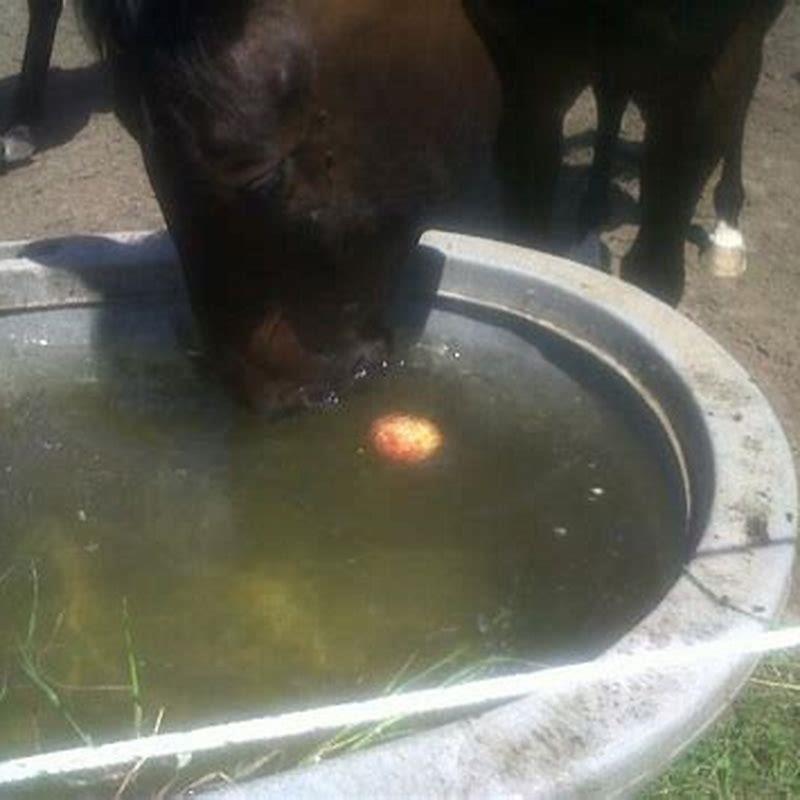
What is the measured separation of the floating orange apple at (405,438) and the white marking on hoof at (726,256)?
128 centimetres

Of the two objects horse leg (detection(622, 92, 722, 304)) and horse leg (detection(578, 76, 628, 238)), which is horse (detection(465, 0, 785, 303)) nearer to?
horse leg (detection(622, 92, 722, 304))

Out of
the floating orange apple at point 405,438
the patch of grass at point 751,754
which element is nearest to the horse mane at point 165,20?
the floating orange apple at point 405,438

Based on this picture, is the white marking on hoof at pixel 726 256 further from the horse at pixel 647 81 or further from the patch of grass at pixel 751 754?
the patch of grass at pixel 751 754

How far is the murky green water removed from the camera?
160cm

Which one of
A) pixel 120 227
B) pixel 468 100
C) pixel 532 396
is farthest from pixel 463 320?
pixel 120 227

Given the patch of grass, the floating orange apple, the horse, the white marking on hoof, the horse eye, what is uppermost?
the horse eye

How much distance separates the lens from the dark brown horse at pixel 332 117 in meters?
1.63

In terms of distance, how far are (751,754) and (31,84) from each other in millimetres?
2772

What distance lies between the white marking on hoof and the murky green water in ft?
3.78

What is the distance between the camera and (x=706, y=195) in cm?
350

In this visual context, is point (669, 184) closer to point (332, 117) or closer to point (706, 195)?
point (332, 117)

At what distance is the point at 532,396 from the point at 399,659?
523 millimetres

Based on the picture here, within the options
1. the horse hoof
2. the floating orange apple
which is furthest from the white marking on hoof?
the horse hoof

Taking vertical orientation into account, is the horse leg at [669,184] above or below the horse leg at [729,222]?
above
